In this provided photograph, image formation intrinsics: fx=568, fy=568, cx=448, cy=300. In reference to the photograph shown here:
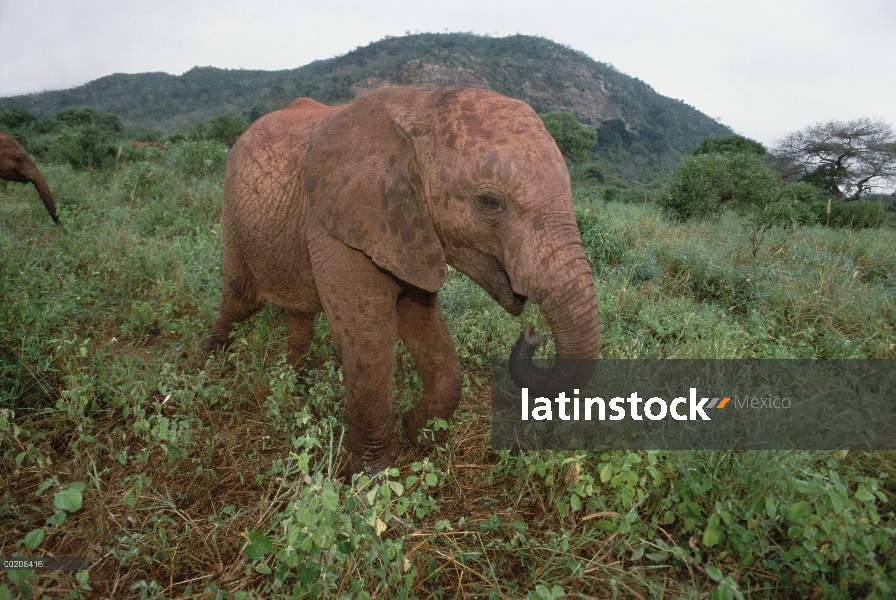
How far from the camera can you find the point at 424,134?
104 inches

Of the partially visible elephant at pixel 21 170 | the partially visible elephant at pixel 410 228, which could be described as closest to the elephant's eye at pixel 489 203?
the partially visible elephant at pixel 410 228

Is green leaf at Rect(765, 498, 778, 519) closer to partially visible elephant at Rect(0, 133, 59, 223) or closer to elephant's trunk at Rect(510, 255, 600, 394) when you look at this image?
elephant's trunk at Rect(510, 255, 600, 394)

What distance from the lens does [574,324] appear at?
2344mm

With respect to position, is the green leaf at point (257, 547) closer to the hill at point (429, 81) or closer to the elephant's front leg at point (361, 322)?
the elephant's front leg at point (361, 322)

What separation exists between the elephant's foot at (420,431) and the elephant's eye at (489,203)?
1.39 meters

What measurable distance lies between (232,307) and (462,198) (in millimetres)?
2379

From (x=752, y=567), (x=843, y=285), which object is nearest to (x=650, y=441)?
(x=752, y=567)

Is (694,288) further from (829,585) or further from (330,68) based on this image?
(330,68)

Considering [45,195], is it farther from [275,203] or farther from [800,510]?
[800,510]

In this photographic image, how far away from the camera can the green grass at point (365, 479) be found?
6.79 ft

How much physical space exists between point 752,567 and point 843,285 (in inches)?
160

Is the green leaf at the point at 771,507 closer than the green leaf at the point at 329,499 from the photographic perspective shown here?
No

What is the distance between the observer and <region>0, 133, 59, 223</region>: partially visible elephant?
757cm

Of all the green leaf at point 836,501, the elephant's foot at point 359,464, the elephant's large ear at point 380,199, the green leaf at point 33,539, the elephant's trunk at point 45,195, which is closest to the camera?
the green leaf at point 33,539
